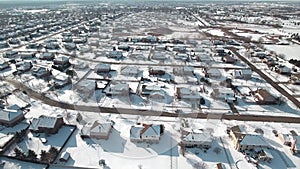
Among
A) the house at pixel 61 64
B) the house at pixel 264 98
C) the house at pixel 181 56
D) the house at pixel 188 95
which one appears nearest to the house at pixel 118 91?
the house at pixel 188 95

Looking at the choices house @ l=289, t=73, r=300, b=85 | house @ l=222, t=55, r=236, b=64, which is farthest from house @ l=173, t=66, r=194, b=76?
house @ l=289, t=73, r=300, b=85

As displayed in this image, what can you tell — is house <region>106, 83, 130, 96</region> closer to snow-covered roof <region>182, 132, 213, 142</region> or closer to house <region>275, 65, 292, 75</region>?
snow-covered roof <region>182, 132, 213, 142</region>

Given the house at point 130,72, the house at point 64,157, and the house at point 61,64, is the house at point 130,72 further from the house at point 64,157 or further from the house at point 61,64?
the house at point 64,157

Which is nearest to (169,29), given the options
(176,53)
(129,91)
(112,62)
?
(176,53)

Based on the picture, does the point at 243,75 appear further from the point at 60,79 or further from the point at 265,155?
the point at 60,79

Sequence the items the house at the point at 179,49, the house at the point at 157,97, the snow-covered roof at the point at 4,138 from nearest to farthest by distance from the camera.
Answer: the snow-covered roof at the point at 4,138 → the house at the point at 157,97 → the house at the point at 179,49

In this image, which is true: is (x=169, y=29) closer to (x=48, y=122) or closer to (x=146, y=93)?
(x=146, y=93)

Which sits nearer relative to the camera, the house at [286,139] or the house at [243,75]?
the house at [286,139]
